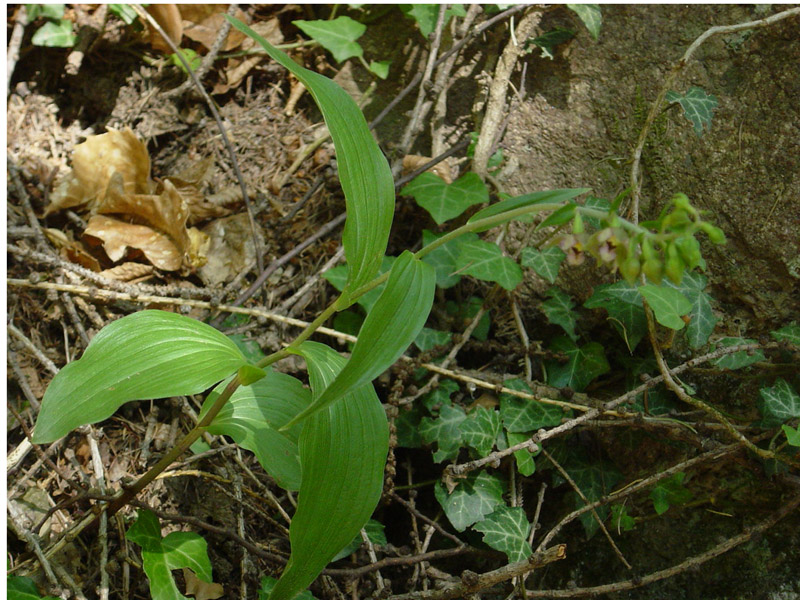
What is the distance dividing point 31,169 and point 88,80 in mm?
474

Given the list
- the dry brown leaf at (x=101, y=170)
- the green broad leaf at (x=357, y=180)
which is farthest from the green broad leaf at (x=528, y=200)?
the dry brown leaf at (x=101, y=170)

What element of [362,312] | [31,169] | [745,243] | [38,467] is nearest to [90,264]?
[31,169]

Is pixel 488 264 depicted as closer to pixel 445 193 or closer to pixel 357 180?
pixel 445 193

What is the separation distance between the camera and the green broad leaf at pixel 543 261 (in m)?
1.98

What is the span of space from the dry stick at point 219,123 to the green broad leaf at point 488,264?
2.29 ft

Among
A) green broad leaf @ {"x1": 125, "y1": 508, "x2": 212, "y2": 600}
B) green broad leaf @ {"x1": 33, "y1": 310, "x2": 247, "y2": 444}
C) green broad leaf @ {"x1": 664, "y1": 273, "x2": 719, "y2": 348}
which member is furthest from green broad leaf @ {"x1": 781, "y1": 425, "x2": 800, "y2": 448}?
green broad leaf @ {"x1": 125, "y1": 508, "x2": 212, "y2": 600}

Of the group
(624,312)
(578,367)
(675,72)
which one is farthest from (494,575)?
(675,72)

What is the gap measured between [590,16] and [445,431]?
142 centimetres

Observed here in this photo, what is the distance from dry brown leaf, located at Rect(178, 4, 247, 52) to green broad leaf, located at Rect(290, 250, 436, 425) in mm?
1922

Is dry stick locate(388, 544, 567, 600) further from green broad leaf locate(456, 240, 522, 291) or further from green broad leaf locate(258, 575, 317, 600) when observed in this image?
green broad leaf locate(456, 240, 522, 291)

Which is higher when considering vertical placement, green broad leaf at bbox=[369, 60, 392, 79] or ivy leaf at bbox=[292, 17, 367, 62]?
ivy leaf at bbox=[292, 17, 367, 62]

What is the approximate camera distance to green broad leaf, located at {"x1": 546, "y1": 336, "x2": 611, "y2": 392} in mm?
1938

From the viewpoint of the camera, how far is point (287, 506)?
6.03 feet

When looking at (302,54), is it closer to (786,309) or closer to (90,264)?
(90,264)
